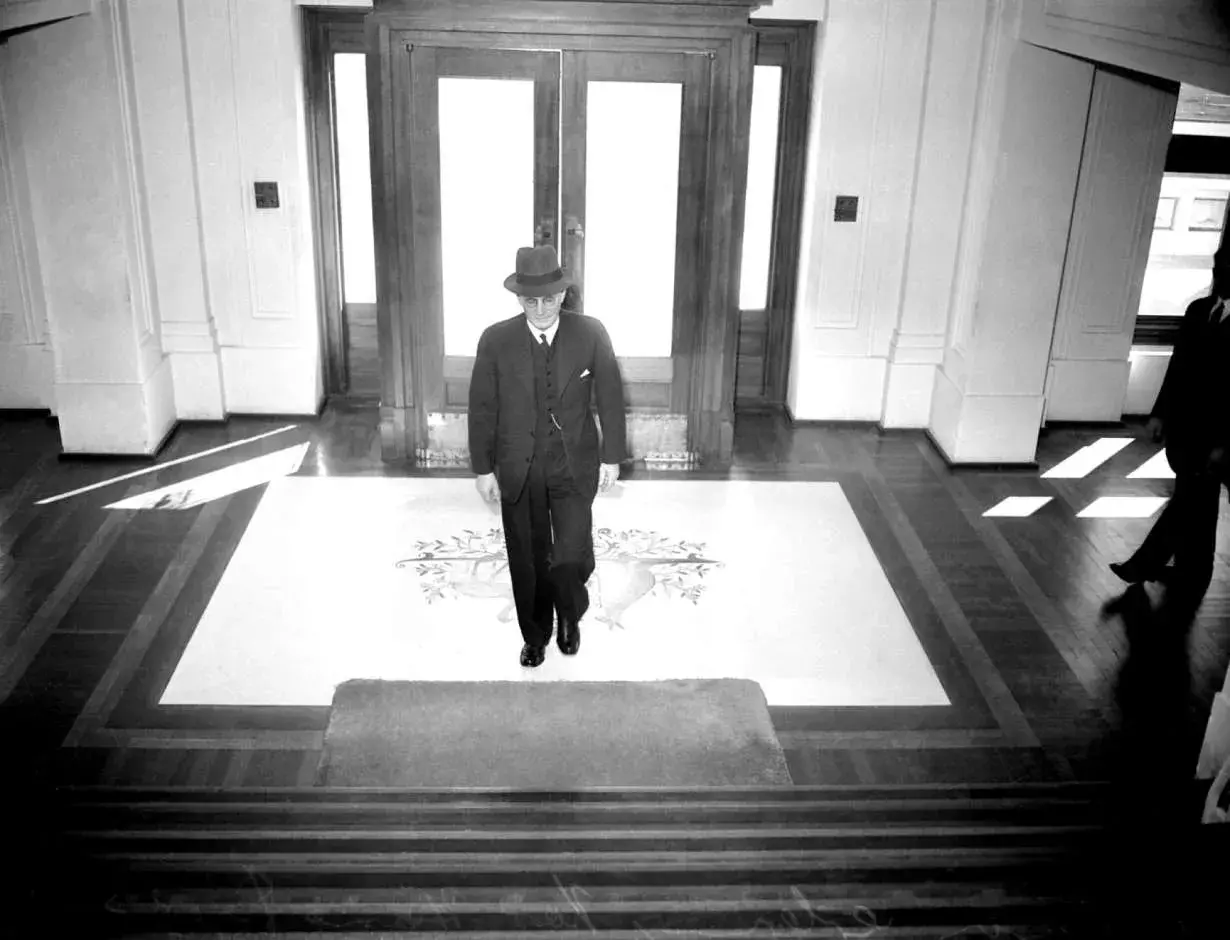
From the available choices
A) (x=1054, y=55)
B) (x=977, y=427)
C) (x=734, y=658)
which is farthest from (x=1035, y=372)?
(x=734, y=658)

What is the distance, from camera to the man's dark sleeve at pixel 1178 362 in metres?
5.70

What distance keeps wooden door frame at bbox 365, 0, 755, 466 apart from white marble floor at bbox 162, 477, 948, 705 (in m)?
0.48

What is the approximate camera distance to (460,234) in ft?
23.9

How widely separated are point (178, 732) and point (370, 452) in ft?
9.47

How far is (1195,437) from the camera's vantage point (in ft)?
18.9

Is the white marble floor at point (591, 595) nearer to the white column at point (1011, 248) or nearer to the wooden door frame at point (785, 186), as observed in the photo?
the white column at point (1011, 248)

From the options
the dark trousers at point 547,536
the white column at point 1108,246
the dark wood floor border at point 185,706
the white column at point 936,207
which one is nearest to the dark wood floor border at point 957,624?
the white column at point 936,207

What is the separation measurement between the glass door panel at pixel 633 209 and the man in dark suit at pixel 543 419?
7.80ft

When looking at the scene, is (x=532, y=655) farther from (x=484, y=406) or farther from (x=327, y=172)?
(x=327, y=172)

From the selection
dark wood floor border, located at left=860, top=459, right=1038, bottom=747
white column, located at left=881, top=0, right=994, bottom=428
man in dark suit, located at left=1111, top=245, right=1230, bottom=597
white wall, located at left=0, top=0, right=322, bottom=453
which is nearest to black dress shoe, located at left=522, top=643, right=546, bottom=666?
dark wood floor border, located at left=860, top=459, right=1038, bottom=747

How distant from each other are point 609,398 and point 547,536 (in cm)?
61

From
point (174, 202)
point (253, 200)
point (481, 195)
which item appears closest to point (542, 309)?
point (481, 195)

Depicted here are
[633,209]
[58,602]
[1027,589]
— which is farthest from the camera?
[633,209]

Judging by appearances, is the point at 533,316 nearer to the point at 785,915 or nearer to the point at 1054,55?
the point at 785,915
